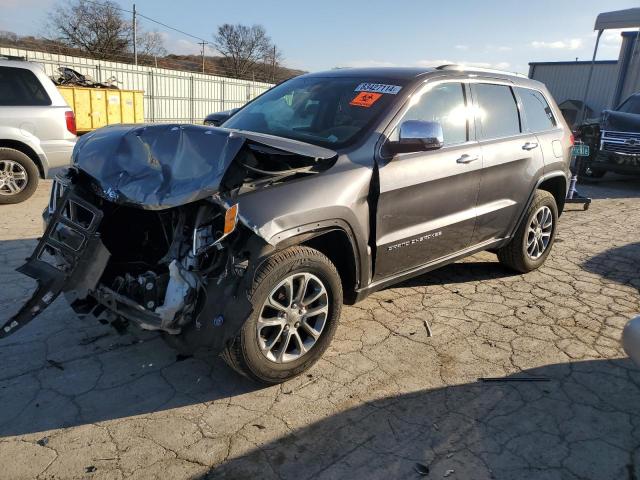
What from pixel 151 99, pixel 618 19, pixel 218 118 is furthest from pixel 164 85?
pixel 218 118

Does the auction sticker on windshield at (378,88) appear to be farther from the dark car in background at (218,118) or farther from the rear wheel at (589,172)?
the rear wheel at (589,172)

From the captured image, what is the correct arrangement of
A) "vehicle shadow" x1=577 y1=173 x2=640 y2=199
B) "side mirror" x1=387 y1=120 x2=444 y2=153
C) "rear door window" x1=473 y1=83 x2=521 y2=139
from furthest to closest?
"vehicle shadow" x1=577 y1=173 x2=640 y2=199 < "rear door window" x1=473 y1=83 x2=521 y2=139 < "side mirror" x1=387 y1=120 x2=444 y2=153

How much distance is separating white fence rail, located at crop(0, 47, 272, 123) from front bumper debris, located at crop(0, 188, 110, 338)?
57.4ft

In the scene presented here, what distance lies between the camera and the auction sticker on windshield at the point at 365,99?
365 centimetres

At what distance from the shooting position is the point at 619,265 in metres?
5.61

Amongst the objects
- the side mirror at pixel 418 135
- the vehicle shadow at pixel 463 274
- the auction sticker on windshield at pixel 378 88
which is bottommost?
the vehicle shadow at pixel 463 274

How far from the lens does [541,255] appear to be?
5.27m

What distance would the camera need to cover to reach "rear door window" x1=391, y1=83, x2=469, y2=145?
146 inches

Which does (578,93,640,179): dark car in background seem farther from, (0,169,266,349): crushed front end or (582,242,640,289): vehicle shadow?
(0,169,266,349): crushed front end

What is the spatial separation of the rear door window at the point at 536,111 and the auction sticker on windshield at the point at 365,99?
1815mm

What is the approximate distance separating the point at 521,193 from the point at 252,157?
2846mm

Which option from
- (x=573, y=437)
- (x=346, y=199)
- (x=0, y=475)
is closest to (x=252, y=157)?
(x=346, y=199)

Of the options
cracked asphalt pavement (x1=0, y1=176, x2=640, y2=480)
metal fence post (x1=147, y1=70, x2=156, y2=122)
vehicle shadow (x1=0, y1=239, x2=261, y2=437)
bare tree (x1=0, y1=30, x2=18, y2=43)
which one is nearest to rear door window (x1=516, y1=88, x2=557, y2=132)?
cracked asphalt pavement (x1=0, y1=176, x2=640, y2=480)

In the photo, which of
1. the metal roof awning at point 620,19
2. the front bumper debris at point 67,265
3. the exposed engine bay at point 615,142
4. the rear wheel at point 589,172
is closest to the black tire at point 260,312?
the front bumper debris at point 67,265
